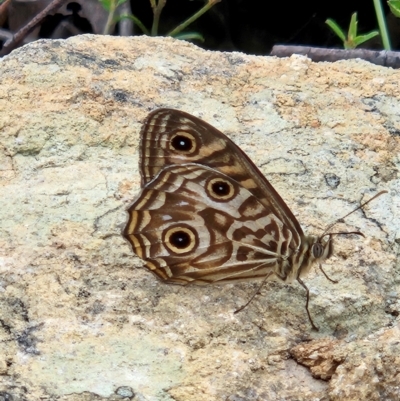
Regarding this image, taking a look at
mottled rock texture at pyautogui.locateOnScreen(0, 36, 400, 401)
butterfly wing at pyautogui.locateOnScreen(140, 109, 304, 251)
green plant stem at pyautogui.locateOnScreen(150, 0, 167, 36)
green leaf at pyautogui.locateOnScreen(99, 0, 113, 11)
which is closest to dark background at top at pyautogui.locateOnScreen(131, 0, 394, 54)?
green plant stem at pyautogui.locateOnScreen(150, 0, 167, 36)

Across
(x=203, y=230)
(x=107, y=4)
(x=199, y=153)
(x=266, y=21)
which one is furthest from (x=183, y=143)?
(x=266, y=21)

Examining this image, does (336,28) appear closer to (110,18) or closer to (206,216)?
(110,18)

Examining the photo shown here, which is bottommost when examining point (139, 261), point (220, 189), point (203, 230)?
point (139, 261)

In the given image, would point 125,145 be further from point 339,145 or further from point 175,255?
point 339,145

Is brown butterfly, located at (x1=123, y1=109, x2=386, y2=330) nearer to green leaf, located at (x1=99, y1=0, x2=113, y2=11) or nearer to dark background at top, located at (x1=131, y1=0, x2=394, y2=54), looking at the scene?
green leaf, located at (x1=99, y1=0, x2=113, y2=11)

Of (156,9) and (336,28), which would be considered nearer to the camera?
(336,28)

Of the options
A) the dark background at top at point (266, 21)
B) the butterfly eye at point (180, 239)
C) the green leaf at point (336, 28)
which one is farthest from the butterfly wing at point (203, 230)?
the dark background at top at point (266, 21)

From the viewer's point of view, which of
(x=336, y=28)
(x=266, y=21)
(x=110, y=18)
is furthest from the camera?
(x=266, y=21)
